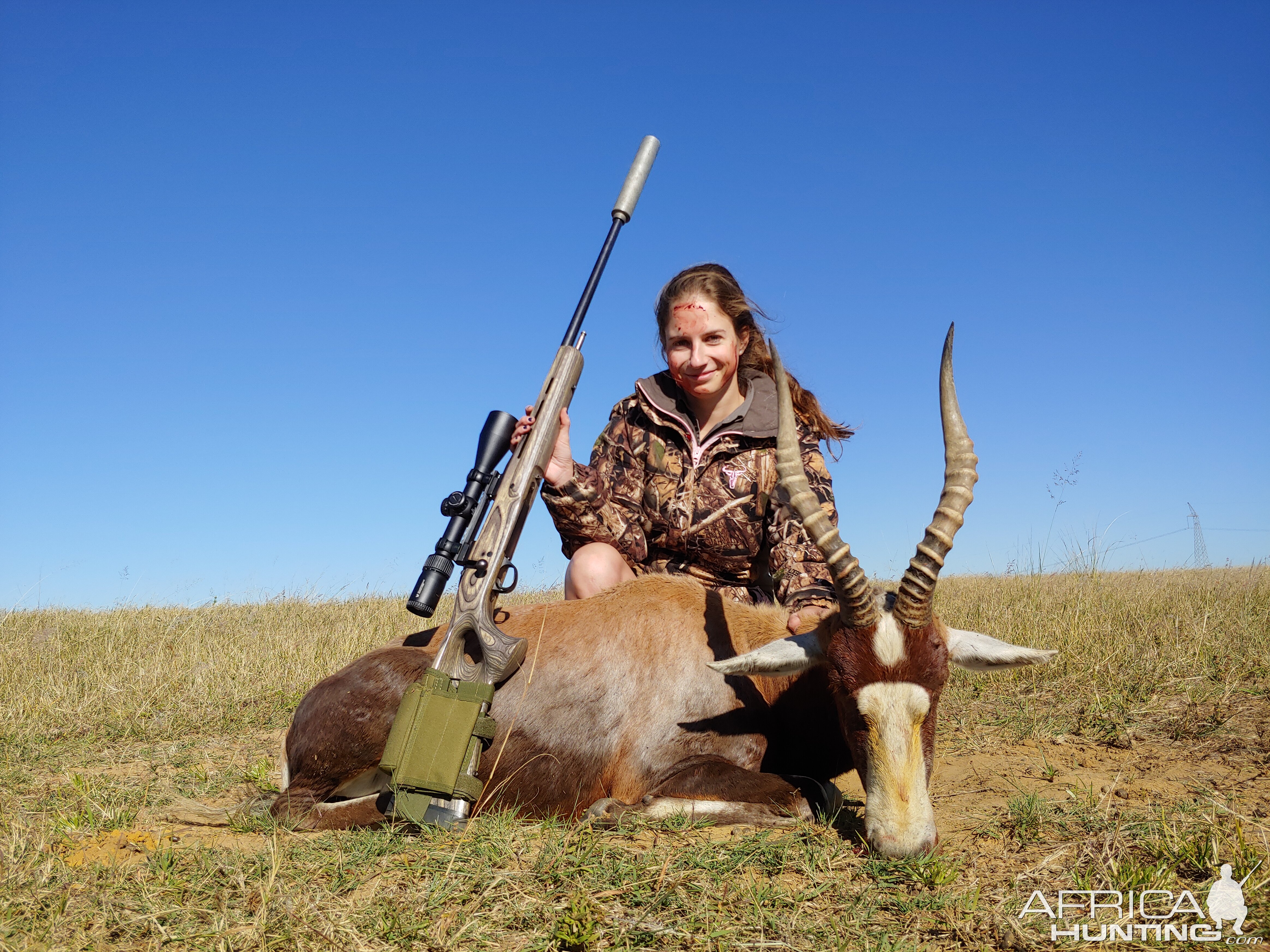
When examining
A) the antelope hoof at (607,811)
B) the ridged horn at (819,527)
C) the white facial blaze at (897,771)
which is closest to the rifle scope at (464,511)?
the antelope hoof at (607,811)

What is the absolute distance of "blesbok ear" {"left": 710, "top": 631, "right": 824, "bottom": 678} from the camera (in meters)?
3.77

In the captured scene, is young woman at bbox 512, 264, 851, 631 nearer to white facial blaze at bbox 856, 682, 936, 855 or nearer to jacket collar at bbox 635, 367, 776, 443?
jacket collar at bbox 635, 367, 776, 443

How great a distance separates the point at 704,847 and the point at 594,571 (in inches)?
89.3

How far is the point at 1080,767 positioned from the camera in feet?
14.0

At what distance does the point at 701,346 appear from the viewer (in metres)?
5.64

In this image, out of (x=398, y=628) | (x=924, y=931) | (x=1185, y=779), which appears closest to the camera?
(x=924, y=931)

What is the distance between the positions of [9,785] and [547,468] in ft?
11.5

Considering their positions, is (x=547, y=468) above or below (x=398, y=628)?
above

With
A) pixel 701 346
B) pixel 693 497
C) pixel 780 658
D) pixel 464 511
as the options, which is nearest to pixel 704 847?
pixel 780 658

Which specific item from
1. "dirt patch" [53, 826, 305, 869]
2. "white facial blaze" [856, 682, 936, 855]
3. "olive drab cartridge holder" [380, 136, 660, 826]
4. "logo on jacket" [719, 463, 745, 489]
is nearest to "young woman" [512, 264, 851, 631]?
"logo on jacket" [719, 463, 745, 489]

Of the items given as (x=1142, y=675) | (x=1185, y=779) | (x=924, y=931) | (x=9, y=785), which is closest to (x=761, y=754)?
(x=924, y=931)

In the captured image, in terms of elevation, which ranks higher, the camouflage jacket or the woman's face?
the woman's face

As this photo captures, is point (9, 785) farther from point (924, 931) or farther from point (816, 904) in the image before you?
point (924, 931)

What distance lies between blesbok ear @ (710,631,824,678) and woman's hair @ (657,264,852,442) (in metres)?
2.27
